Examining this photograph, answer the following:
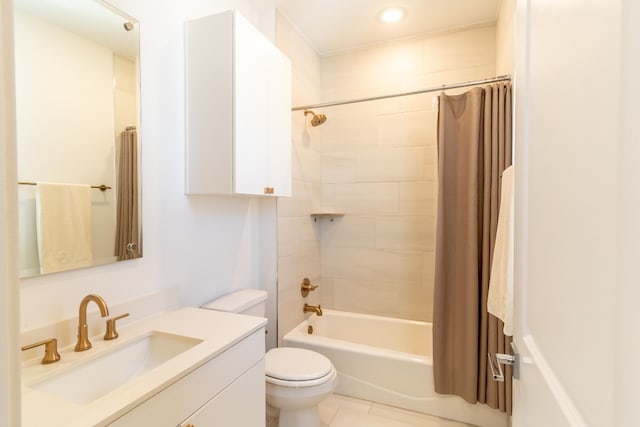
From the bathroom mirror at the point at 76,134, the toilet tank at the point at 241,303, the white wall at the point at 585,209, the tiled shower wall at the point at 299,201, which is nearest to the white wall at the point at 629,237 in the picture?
the white wall at the point at 585,209

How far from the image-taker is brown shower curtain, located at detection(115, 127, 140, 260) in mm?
1283

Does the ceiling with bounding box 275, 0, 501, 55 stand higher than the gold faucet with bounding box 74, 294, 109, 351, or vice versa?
the ceiling with bounding box 275, 0, 501, 55

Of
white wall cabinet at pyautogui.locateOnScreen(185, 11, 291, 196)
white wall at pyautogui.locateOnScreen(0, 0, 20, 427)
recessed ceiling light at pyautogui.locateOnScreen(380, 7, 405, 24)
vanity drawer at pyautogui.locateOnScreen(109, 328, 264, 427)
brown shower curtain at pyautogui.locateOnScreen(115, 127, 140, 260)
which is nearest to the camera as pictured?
white wall at pyautogui.locateOnScreen(0, 0, 20, 427)

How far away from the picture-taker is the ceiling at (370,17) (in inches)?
84.5

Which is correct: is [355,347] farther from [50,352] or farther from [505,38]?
[505,38]

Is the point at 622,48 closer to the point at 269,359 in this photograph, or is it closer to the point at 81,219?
the point at 81,219

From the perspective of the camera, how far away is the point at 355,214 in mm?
2793

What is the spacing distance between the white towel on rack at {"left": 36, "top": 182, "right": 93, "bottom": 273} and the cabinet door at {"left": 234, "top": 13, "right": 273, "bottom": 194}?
2.03 ft

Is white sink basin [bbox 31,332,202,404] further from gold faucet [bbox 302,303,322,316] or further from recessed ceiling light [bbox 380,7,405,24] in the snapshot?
recessed ceiling light [bbox 380,7,405,24]

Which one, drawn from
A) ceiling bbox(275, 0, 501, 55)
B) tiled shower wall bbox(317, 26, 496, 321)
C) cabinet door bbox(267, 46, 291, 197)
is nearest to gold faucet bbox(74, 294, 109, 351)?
cabinet door bbox(267, 46, 291, 197)

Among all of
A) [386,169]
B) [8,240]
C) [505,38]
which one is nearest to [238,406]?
[8,240]

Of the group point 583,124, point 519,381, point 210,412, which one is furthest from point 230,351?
point 583,124

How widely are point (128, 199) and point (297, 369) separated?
120cm

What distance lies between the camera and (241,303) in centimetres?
173
